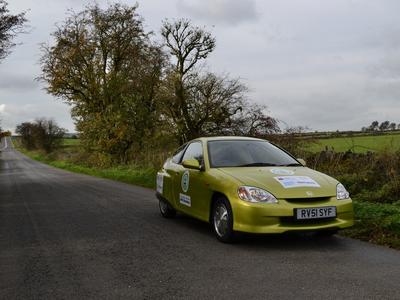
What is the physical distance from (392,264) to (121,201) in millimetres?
7933

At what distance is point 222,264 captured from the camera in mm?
5477

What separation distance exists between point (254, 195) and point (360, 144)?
702 cm

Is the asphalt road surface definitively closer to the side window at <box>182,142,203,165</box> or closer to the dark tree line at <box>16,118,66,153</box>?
the side window at <box>182,142,203,165</box>

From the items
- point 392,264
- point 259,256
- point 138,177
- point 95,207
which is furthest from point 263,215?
point 138,177

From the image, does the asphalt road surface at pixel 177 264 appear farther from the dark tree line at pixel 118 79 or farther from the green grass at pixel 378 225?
the dark tree line at pixel 118 79

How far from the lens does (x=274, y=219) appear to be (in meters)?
6.03

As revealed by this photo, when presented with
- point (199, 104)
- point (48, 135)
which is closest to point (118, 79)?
point (199, 104)

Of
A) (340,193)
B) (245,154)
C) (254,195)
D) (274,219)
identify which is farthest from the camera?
(245,154)

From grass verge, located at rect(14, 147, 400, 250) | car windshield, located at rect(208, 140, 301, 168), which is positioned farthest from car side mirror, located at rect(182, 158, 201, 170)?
grass verge, located at rect(14, 147, 400, 250)

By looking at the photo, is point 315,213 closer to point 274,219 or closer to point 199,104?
point 274,219

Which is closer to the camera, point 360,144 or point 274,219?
point 274,219

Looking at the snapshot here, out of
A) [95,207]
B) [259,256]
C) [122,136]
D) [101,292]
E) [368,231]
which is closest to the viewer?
[101,292]

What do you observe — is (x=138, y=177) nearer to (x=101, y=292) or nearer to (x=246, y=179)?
(x=246, y=179)

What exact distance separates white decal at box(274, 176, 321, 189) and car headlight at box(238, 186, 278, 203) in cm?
30
